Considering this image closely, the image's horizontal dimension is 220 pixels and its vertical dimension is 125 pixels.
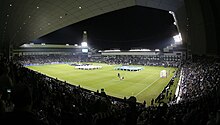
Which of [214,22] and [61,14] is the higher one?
[61,14]

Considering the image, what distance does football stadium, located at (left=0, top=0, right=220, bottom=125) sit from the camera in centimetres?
510

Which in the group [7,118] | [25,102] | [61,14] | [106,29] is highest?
[106,29]

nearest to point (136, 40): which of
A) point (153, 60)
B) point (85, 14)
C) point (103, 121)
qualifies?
point (153, 60)

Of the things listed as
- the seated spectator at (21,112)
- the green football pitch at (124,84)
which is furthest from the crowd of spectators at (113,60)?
the seated spectator at (21,112)

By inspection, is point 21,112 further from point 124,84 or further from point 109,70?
point 109,70

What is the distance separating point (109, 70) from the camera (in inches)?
1929

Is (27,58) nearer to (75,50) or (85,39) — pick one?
(75,50)

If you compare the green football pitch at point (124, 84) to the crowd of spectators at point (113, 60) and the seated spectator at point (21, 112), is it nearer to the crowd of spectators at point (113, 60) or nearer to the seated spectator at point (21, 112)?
the seated spectator at point (21, 112)

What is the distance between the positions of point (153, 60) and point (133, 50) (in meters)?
14.0

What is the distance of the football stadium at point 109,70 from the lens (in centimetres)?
510

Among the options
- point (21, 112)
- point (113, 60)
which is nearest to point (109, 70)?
point (113, 60)

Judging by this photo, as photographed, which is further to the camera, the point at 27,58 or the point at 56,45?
the point at 56,45

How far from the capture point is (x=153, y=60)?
7388 centimetres

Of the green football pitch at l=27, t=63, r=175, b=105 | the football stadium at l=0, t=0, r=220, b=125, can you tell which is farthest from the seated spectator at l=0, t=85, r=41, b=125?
the green football pitch at l=27, t=63, r=175, b=105
